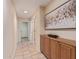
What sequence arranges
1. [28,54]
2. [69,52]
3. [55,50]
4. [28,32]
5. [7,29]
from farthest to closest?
[28,32] → [28,54] → [55,50] → [7,29] → [69,52]

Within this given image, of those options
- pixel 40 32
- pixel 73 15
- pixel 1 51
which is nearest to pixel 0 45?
pixel 1 51

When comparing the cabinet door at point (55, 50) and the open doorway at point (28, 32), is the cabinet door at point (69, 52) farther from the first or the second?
the open doorway at point (28, 32)

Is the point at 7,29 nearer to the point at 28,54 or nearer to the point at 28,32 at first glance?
the point at 28,54

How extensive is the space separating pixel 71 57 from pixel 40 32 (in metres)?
3.23

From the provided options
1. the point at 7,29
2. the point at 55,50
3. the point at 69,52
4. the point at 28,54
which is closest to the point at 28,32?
the point at 28,54

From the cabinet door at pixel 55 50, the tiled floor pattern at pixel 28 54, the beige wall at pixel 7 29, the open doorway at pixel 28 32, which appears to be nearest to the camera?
the beige wall at pixel 7 29

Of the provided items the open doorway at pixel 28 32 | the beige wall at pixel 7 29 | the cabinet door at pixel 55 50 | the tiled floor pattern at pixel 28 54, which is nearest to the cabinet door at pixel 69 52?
the cabinet door at pixel 55 50

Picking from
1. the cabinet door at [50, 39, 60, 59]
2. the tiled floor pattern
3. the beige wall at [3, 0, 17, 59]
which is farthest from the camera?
the tiled floor pattern

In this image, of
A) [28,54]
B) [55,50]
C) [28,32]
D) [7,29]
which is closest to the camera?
[7,29]

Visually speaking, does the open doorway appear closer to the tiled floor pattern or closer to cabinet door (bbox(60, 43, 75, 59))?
the tiled floor pattern

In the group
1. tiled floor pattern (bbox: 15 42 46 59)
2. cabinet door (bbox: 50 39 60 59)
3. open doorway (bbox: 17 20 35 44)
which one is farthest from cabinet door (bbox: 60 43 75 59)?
open doorway (bbox: 17 20 35 44)

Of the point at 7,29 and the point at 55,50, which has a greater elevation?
the point at 7,29

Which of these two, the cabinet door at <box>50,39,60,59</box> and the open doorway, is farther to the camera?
the open doorway

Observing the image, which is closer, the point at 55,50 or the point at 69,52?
the point at 69,52
